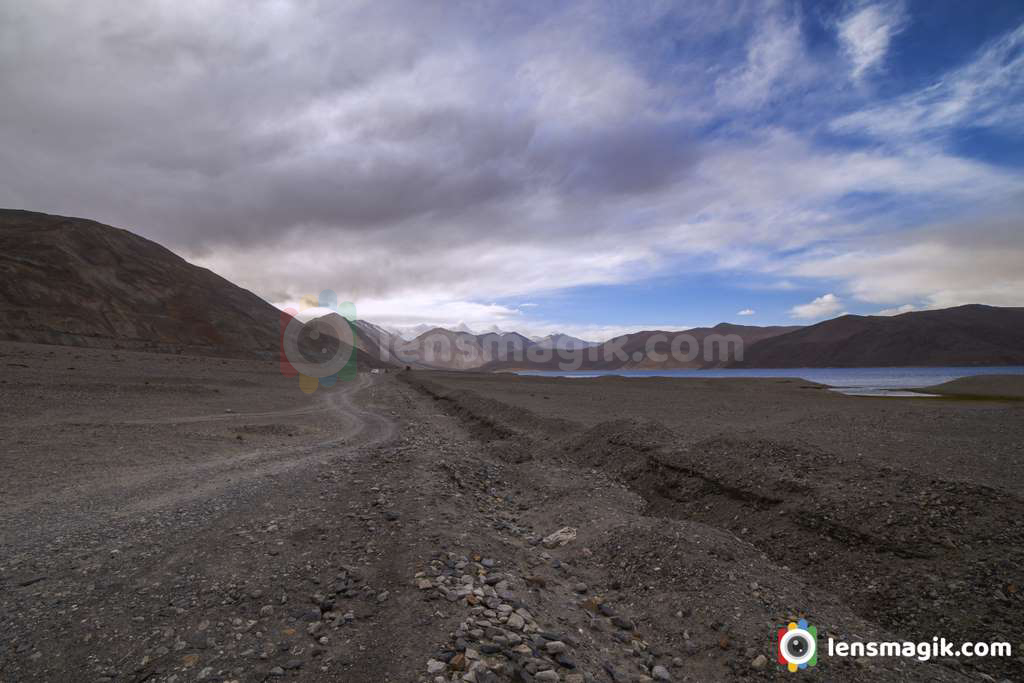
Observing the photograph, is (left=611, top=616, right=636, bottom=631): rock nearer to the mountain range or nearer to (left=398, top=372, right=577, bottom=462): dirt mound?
(left=398, top=372, right=577, bottom=462): dirt mound

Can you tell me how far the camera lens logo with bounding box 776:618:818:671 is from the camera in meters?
4.59

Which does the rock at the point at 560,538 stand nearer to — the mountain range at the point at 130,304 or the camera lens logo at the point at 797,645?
the camera lens logo at the point at 797,645

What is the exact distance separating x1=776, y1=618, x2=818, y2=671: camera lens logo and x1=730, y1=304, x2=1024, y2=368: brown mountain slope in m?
179

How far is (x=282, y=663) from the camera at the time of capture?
3.80 meters

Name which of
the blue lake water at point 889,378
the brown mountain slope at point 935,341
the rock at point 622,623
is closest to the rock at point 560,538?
the rock at point 622,623

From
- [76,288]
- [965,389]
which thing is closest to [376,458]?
[965,389]

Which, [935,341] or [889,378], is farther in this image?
[935,341]

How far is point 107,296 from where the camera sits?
252ft

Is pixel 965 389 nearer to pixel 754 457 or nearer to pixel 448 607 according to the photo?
pixel 754 457

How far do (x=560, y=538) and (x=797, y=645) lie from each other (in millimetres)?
3541

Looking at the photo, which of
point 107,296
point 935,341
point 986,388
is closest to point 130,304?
point 107,296

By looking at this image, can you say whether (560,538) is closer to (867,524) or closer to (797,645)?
(797,645)

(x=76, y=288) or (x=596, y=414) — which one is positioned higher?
(x=76, y=288)

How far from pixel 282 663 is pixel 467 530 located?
3.20 meters
